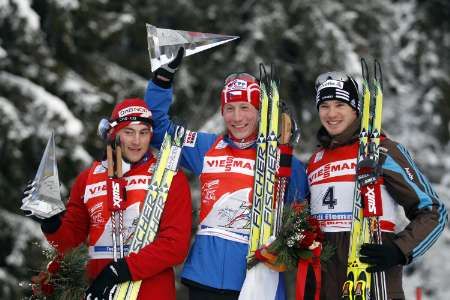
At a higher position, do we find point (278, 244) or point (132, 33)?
point (132, 33)

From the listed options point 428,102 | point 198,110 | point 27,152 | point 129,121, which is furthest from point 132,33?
point 129,121

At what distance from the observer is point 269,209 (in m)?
4.48

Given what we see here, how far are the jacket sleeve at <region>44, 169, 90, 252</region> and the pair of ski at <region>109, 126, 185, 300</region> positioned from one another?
50 centimetres

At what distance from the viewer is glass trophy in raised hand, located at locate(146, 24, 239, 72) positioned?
15.8 ft

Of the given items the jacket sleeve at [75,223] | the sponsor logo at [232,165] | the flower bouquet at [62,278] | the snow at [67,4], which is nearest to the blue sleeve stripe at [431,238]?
the sponsor logo at [232,165]

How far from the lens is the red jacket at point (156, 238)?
4.31 m

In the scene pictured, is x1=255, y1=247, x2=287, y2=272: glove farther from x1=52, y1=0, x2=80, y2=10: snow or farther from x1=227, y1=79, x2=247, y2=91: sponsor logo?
x1=52, y1=0, x2=80, y2=10: snow

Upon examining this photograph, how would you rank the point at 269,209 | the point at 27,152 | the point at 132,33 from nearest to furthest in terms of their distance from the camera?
the point at 269,209 → the point at 27,152 → the point at 132,33

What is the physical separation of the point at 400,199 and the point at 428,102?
11188mm

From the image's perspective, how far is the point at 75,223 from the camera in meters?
4.76

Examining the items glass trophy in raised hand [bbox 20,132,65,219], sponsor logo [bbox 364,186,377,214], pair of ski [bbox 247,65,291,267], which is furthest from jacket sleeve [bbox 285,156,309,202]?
glass trophy in raised hand [bbox 20,132,65,219]

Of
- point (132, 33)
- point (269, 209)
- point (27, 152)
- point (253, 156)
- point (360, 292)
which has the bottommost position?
point (360, 292)

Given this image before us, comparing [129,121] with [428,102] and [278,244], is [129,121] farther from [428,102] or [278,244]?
[428,102]

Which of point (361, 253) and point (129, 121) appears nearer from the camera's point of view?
point (361, 253)
